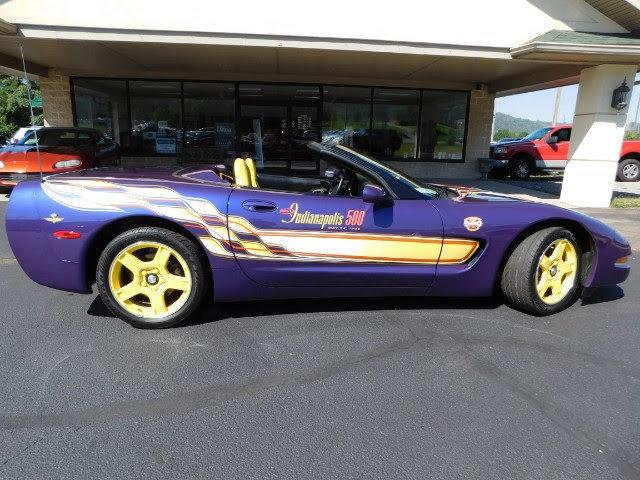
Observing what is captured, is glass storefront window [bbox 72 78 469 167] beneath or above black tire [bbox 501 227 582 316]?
above

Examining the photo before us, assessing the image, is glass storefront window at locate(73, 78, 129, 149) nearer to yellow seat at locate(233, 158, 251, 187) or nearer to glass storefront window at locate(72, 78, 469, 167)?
glass storefront window at locate(72, 78, 469, 167)

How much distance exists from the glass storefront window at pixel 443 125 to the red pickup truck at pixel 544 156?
4.86 ft

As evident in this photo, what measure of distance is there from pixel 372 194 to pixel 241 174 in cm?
101

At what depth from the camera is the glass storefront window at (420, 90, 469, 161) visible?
14.2 metres

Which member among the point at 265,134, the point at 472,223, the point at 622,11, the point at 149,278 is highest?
the point at 622,11

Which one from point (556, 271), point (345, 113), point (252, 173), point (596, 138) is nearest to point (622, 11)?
point (596, 138)

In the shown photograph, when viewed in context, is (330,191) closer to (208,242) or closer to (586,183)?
(208,242)

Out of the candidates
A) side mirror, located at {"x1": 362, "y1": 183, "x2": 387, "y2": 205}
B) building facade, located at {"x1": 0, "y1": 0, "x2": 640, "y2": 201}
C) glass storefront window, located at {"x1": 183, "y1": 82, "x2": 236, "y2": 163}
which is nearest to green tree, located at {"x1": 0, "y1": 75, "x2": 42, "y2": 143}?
building facade, located at {"x1": 0, "y1": 0, "x2": 640, "y2": 201}

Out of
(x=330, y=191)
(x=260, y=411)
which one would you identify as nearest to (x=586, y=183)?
(x=330, y=191)

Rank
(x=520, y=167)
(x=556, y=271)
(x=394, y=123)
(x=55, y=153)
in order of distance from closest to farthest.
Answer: (x=556, y=271), (x=55, y=153), (x=394, y=123), (x=520, y=167)

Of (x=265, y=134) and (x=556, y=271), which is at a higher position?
(x=265, y=134)

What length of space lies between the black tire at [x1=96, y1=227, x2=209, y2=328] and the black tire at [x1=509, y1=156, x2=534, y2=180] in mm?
14069

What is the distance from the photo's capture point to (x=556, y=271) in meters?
3.55

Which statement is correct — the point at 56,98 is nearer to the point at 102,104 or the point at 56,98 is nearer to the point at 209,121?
the point at 102,104
